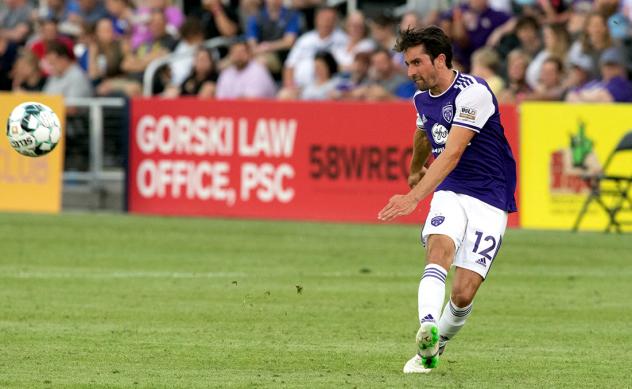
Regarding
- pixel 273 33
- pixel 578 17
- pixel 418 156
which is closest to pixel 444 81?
pixel 418 156

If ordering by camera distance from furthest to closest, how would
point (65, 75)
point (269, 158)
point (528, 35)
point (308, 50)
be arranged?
point (308, 50), point (65, 75), point (528, 35), point (269, 158)

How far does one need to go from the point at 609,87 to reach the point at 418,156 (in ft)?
34.7

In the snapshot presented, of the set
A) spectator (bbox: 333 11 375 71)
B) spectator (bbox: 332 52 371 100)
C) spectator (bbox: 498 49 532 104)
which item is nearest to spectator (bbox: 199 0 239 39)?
spectator (bbox: 333 11 375 71)

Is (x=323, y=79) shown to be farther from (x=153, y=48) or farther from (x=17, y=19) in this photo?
(x=17, y=19)

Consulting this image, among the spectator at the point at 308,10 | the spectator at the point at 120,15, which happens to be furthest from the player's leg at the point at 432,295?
the spectator at the point at 120,15

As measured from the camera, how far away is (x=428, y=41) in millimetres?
9023

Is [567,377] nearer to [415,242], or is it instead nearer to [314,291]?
[314,291]

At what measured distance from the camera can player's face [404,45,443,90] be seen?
29.6 feet

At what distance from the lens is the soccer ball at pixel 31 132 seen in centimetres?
1149

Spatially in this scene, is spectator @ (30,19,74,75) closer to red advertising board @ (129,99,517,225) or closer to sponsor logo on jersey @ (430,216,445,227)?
red advertising board @ (129,99,517,225)

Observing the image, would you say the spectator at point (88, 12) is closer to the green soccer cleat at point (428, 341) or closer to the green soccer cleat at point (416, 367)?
the green soccer cleat at point (416, 367)

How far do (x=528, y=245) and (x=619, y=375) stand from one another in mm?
8759

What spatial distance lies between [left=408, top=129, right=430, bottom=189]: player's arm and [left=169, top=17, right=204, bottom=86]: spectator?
50.2 ft

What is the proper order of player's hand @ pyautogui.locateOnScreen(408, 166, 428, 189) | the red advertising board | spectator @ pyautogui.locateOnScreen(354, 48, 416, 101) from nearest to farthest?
player's hand @ pyautogui.locateOnScreen(408, 166, 428, 189)
the red advertising board
spectator @ pyautogui.locateOnScreen(354, 48, 416, 101)
